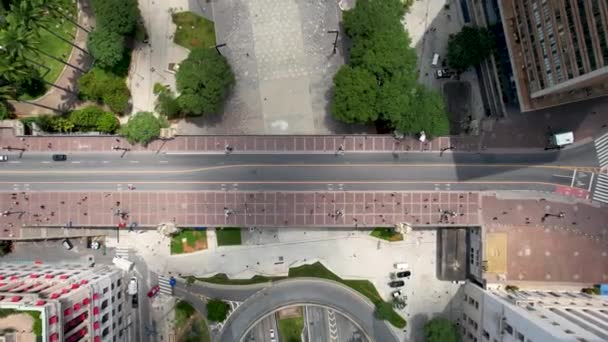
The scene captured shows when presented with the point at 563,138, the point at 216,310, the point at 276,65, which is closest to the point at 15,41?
the point at 276,65

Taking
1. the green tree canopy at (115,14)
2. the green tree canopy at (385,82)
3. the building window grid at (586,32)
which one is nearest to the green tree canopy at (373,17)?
the green tree canopy at (385,82)

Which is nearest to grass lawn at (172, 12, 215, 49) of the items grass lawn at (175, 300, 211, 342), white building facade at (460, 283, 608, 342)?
grass lawn at (175, 300, 211, 342)

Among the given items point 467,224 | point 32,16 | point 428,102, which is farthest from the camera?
point 467,224

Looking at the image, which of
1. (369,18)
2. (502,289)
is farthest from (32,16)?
(502,289)

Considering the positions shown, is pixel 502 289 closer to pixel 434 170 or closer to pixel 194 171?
pixel 434 170

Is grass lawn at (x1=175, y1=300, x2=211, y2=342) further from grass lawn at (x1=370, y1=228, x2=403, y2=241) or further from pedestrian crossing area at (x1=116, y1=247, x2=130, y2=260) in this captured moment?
grass lawn at (x1=370, y1=228, x2=403, y2=241)

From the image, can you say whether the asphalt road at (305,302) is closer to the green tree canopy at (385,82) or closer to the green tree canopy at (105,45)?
the green tree canopy at (385,82)
